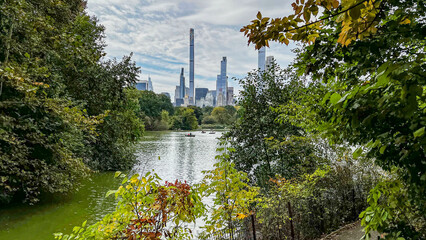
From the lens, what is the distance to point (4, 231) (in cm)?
645

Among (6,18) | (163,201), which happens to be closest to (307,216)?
(163,201)

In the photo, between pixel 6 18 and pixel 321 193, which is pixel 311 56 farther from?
pixel 6 18

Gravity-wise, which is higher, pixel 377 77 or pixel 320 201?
pixel 377 77

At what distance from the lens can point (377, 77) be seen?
43.9 inches

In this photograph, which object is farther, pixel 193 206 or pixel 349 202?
pixel 349 202

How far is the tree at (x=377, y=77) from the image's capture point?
1.09 m

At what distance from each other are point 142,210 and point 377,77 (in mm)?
1908

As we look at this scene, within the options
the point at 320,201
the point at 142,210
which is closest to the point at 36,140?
the point at 142,210

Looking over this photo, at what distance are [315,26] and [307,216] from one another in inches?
200

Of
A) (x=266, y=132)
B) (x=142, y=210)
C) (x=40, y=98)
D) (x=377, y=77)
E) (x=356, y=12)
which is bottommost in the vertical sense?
(x=142, y=210)

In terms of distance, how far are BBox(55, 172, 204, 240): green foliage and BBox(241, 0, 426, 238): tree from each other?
1.36 m

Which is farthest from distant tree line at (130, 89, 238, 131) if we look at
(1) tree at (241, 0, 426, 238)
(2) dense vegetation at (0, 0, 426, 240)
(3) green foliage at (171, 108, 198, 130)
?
(1) tree at (241, 0, 426, 238)

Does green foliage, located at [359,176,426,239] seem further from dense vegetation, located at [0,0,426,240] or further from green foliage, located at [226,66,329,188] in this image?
green foliage, located at [226,66,329,188]

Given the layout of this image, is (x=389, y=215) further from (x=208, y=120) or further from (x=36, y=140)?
(x=208, y=120)
